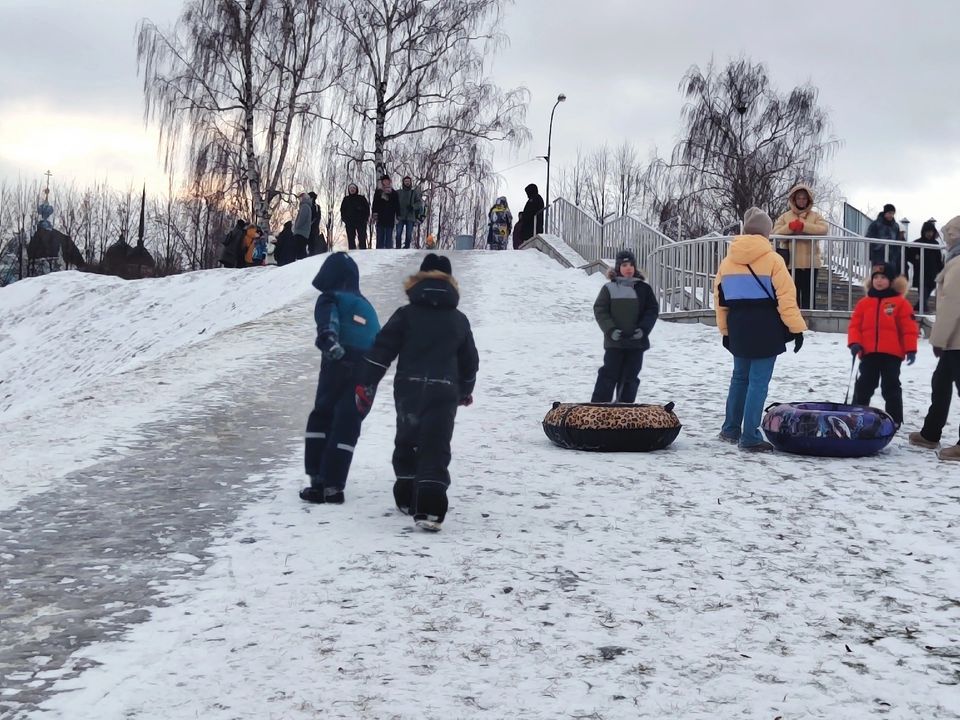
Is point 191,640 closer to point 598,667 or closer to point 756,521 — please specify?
point 598,667

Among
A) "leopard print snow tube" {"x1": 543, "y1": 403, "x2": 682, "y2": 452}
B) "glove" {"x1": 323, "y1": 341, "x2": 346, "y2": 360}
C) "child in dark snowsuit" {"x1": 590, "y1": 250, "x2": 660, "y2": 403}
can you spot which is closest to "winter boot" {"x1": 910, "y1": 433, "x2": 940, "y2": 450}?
"leopard print snow tube" {"x1": 543, "y1": 403, "x2": 682, "y2": 452}

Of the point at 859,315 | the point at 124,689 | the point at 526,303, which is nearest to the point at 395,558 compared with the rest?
the point at 124,689

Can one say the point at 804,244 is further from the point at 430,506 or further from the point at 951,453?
the point at 430,506

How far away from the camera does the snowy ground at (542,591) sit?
12.2 feet

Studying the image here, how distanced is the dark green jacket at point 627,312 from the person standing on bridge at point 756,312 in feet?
3.32

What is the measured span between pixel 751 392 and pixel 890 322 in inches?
56.0

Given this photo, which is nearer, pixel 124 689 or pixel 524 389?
pixel 124 689

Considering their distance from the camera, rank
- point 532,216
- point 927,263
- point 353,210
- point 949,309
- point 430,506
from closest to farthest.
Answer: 1. point 430,506
2. point 949,309
3. point 927,263
4. point 353,210
5. point 532,216

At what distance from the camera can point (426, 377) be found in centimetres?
592

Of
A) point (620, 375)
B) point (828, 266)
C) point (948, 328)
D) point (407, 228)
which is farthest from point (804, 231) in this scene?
point (407, 228)

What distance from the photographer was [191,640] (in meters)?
4.16

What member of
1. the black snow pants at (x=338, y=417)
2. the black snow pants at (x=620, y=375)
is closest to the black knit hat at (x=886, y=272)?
the black snow pants at (x=620, y=375)

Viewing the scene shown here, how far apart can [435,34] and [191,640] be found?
2846cm

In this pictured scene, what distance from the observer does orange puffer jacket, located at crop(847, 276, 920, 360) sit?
Result: 869 centimetres
